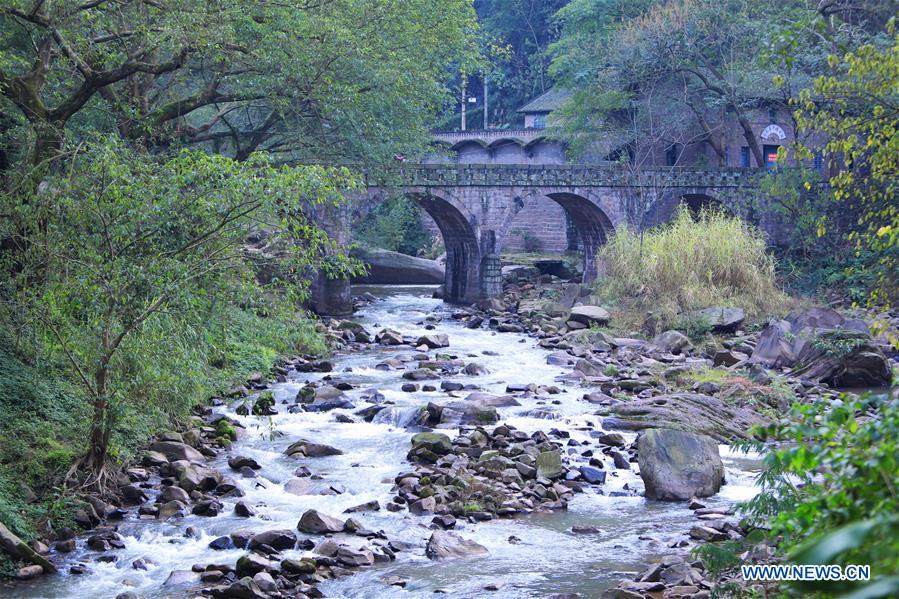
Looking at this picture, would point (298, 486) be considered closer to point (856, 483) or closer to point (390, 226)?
point (856, 483)

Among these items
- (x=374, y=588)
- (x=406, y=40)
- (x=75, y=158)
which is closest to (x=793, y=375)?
(x=406, y=40)

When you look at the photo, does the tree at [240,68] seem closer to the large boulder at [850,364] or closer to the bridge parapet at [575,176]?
the bridge parapet at [575,176]

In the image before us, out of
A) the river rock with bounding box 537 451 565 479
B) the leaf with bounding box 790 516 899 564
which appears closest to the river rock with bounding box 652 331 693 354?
the river rock with bounding box 537 451 565 479

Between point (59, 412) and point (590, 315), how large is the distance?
1697 centimetres

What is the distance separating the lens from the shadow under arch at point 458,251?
33.8 m

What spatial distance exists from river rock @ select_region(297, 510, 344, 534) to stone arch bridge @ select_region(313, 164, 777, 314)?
836 inches

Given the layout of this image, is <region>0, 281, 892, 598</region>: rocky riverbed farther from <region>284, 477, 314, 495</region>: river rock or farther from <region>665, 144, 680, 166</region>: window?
<region>665, 144, 680, 166</region>: window

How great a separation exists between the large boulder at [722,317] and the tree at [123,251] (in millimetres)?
14979

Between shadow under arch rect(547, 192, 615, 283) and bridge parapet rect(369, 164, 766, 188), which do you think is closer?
bridge parapet rect(369, 164, 766, 188)

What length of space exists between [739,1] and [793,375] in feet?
69.2

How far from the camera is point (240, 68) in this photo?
1839 centimetres

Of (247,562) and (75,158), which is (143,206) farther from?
(247,562)

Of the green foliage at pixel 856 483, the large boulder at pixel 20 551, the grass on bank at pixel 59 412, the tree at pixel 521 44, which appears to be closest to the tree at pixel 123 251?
the grass on bank at pixel 59 412

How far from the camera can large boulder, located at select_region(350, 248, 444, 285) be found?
128ft
